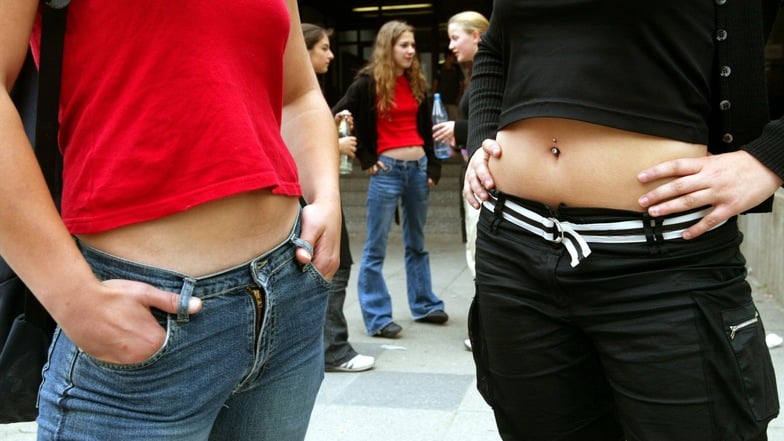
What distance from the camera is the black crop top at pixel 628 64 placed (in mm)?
1743

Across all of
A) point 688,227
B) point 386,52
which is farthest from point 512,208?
point 386,52

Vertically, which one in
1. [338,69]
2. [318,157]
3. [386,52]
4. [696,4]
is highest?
[696,4]

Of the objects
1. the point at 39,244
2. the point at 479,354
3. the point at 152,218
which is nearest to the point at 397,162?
the point at 479,354

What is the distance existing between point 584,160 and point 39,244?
1100mm

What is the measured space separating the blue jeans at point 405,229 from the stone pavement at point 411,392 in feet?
0.77

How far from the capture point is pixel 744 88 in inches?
69.9

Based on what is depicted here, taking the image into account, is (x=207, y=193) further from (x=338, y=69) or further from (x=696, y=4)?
(x=338, y=69)

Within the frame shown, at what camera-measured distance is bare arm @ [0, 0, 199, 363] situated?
1221mm

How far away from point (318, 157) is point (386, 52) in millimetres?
4567

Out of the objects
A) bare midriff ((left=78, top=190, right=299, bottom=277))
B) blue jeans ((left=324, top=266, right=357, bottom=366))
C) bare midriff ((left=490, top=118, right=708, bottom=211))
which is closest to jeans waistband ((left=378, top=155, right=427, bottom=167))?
blue jeans ((left=324, top=266, right=357, bottom=366))

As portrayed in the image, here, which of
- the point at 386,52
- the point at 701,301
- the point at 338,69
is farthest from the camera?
the point at 338,69

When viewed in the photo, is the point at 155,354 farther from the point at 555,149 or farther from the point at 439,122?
the point at 439,122

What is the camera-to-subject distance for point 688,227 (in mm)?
1750

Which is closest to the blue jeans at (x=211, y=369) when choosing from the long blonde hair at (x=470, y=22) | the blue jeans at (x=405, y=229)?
the blue jeans at (x=405, y=229)
